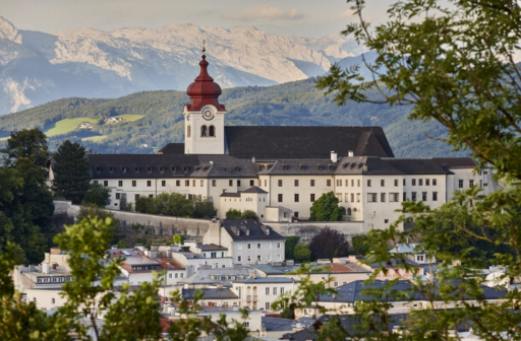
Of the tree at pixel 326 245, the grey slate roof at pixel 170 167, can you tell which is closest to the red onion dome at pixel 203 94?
the grey slate roof at pixel 170 167

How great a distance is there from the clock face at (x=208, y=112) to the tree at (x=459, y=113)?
296 ft

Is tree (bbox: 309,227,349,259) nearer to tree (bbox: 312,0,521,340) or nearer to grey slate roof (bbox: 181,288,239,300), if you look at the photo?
grey slate roof (bbox: 181,288,239,300)

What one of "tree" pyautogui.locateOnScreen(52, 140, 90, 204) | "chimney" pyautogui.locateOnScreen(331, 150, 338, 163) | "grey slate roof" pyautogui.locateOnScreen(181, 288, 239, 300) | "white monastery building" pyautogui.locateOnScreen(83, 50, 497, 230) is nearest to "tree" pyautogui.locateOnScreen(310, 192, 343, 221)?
"white monastery building" pyautogui.locateOnScreen(83, 50, 497, 230)

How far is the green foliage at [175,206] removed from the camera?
336 feet

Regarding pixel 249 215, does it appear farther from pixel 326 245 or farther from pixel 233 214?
pixel 326 245

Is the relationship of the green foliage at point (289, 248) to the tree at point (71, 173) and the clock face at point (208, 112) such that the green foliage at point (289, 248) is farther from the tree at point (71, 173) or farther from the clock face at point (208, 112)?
the clock face at point (208, 112)

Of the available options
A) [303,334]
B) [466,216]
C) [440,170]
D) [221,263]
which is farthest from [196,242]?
[466,216]

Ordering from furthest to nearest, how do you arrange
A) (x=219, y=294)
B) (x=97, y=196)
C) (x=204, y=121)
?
1. (x=204, y=121)
2. (x=97, y=196)
3. (x=219, y=294)

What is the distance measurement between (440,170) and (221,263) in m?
17.0

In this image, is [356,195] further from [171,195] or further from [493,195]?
[493,195]

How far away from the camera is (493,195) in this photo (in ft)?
71.1

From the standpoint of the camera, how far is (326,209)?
340 ft

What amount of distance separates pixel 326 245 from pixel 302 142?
1643 cm

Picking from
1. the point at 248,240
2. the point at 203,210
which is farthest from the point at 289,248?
the point at 203,210
